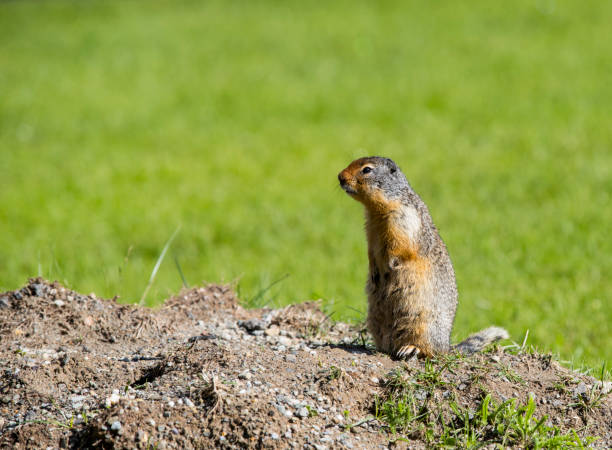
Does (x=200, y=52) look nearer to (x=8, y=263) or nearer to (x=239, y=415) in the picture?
(x=8, y=263)

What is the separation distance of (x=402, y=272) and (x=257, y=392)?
1.06 metres

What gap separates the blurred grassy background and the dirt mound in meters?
1.04

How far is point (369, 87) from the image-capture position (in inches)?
542

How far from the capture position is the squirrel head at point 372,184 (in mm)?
4113

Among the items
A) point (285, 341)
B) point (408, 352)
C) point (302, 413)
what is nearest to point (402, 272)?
point (408, 352)

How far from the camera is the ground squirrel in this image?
4.05 m

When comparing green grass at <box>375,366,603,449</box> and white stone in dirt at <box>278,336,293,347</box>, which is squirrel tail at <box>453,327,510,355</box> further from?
white stone in dirt at <box>278,336,293,347</box>

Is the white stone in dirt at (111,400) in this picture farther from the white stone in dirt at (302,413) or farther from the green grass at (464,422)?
the green grass at (464,422)

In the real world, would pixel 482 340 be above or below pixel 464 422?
above

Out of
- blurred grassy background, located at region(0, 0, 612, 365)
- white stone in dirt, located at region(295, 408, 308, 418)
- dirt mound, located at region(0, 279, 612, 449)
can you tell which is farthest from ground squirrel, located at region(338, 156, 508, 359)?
white stone in dirt, located at region(295, 408, 308, 418)

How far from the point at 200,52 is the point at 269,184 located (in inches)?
261

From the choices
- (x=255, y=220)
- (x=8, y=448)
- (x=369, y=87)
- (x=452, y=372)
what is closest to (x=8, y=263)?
(x=255, y=220)

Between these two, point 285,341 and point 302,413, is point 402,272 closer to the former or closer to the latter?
point 285,341

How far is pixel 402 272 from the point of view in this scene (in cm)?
406
